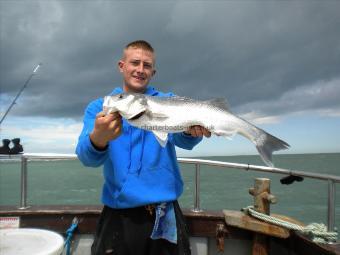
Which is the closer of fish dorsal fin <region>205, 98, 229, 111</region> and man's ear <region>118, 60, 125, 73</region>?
fish dorsal fin <region>205, 98, 229, 111</region>

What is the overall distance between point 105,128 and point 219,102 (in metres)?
1.32

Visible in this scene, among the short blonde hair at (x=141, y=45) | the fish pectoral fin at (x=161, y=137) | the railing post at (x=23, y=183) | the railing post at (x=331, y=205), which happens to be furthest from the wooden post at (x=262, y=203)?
the railing post at (x=23, y=183)

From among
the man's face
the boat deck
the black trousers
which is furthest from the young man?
the boat deck

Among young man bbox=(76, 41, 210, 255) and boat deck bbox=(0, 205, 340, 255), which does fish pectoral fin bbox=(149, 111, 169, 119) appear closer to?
young man bbox=(76, 41, 210, 255)

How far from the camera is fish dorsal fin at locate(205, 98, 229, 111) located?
3.44 metres

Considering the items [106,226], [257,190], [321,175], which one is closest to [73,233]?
[106,226]

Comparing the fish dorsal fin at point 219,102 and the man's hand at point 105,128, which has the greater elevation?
the fish dorsal fin at point 219,102

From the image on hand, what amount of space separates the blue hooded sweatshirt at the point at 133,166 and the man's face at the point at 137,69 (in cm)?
45

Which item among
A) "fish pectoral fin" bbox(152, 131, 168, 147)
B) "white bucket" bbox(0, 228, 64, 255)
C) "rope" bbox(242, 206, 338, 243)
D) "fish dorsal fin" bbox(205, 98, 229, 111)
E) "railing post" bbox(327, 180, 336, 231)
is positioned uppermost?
"fish dorsal fin" bbox(205, 98, 229, 111)

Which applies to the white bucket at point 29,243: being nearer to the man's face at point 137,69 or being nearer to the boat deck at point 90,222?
the boat deck at point 90,222

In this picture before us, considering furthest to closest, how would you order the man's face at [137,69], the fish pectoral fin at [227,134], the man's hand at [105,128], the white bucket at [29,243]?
the man's face at [137,69], the fish pectoral fin at [227,134], the man's hand at [105,128], the white bucket at [29,243]

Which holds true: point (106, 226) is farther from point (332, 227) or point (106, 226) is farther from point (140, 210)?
point (332, 227)

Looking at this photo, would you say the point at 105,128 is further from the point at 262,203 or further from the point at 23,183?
the point at 262,203

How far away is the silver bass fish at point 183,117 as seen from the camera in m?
3.09
